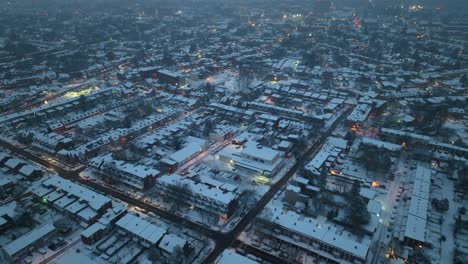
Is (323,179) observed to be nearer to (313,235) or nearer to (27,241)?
(313,235)

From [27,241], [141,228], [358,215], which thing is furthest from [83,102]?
[358,215]

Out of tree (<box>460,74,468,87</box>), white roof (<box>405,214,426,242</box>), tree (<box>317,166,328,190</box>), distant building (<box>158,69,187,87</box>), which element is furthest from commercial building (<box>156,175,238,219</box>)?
tree (<box>460,74,468,87</box>)

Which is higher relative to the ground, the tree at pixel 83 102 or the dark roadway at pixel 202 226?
the tree at pixel 83 102

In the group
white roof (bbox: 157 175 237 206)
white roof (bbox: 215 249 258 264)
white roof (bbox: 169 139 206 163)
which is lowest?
white roof (bbox: 169 139 206 163)

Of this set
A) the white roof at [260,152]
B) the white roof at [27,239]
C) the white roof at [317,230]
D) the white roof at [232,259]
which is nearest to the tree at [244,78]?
the white roof at [260,152]

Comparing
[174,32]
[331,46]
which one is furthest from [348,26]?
[174,32]

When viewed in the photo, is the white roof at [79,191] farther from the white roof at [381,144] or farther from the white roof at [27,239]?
the white roof at [381,144]

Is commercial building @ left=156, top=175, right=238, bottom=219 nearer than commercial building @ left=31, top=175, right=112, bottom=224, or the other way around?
commercial building @ left=31, top=175, right=112, bottom=224

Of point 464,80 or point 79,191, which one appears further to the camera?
point 464,80

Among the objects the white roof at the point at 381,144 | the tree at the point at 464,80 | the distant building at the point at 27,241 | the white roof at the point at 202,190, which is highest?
the tree at the point at 464,80

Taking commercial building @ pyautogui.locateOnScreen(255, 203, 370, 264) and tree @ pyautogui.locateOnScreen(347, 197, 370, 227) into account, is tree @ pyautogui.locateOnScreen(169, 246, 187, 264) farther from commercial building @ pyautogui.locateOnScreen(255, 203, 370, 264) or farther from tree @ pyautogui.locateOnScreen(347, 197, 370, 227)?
tree @ pyautogui.locateOnScreen(347, 197, 370, 227)

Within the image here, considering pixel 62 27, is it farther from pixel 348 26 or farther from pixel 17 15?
pixel 348 26
